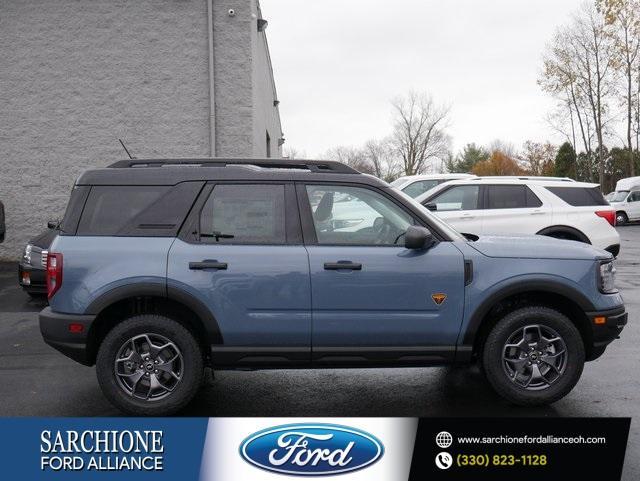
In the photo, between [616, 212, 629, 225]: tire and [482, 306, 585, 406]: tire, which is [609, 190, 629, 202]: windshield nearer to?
[616, 212, 629, 225]: tire

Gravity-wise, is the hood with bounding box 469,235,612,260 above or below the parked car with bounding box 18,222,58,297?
above

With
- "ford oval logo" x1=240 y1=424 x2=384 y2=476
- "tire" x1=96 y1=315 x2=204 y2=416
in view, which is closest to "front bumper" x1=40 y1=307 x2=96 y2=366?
"tire" x1=96 y1=315 x2=204 y2=416

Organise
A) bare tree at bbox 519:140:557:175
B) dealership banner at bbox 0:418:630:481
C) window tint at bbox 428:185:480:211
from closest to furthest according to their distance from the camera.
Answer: dealership banner at bbox 0:418:630:481, window tint at bbox 428:185:480:211, bare tree at bbox 519:140:557:175

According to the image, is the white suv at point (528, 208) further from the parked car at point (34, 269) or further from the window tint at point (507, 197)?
the parked car at point (34, 269)

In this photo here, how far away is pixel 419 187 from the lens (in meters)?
14.4

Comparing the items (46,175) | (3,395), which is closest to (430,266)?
(3,395)

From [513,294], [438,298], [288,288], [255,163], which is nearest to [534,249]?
[513,294]

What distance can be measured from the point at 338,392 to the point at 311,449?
7.21ft

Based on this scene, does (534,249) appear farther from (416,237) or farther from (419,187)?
(419,187)

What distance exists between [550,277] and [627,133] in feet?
146

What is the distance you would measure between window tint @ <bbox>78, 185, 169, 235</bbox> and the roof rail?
394mm

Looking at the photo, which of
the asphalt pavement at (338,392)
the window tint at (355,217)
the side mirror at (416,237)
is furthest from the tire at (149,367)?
the side mirror at (416,237)

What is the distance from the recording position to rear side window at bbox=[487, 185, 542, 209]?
10961 mm

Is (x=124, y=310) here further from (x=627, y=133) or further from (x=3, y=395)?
(x=627, y=133)
